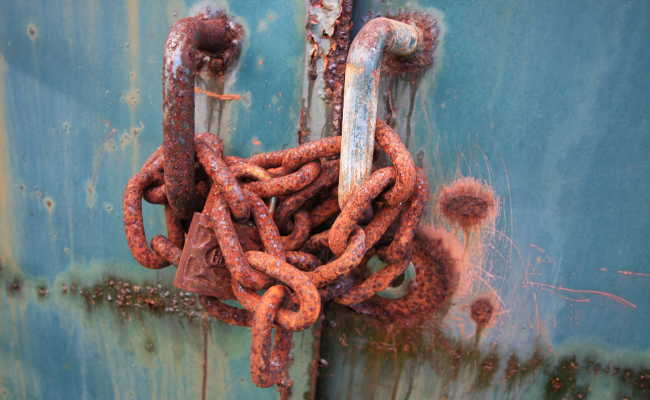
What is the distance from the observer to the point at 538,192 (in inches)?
26.5

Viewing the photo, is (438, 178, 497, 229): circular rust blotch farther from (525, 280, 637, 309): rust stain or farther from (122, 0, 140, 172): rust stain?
(122, 0, 140, 172): rust stain

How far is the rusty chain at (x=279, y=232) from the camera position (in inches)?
21.1

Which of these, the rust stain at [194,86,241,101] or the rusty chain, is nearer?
the rusty chain

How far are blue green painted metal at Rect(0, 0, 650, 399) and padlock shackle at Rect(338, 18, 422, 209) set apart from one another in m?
0.12

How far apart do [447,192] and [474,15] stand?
0.88 ft

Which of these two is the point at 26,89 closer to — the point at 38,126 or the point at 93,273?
the point at 38,126

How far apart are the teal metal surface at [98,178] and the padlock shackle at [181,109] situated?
0.14 metres

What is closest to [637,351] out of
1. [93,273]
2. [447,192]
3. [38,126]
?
[447,192]

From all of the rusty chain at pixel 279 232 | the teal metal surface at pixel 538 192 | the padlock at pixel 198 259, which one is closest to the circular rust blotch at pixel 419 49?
the teal metal surface at pixel 538 192

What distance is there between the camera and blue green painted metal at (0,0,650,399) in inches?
24.8

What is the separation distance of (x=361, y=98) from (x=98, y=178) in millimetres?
566

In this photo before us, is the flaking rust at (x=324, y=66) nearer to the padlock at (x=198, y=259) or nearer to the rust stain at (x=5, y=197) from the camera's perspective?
the padlock at (x=198, y=259)

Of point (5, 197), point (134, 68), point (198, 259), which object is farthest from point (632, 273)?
point (5, 197)

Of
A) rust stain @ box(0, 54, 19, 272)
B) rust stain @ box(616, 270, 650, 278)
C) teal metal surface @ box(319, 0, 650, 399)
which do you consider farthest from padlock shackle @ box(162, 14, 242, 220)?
rust stain @ box(616, 270, 650, 278)
